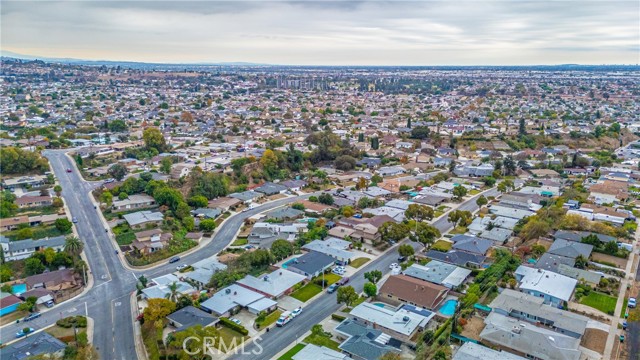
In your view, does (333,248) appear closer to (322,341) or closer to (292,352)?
(322,341)

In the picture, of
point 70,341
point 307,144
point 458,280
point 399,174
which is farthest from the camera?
point 307,144

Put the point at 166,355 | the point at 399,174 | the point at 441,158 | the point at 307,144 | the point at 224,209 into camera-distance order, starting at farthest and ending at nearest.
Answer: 1. the point at 307,144
2. the point at 441,158
3. the point at 399,174
4. the point at 224,209
5. the point at 166,355

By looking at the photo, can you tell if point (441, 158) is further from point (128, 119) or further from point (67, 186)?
point (128, 119)

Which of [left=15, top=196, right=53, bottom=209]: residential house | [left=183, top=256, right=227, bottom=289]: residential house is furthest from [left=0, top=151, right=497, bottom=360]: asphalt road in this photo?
[left=15, top=196, right=53, bottom=209]: residential house

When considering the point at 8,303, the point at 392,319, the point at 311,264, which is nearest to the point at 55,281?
the point at 8,303

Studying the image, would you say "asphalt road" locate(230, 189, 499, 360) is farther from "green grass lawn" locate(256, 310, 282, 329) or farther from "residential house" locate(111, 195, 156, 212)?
"residential house" locate(111, 195, 156, 212)

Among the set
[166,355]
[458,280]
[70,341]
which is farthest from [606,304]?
[70,341]

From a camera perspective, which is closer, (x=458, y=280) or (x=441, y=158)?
(x=458, y=280)

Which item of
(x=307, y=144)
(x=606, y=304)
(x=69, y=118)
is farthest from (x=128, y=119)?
(x=606, y=304)
